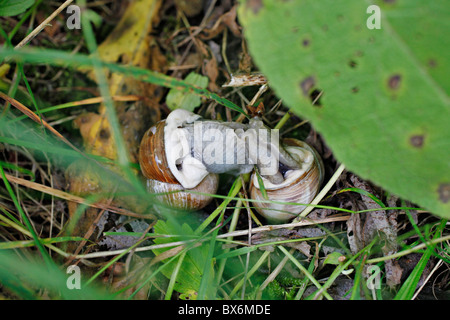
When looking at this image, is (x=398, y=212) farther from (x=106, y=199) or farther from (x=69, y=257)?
(x=69, y=257)

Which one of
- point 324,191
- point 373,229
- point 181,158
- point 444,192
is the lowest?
point 373,229

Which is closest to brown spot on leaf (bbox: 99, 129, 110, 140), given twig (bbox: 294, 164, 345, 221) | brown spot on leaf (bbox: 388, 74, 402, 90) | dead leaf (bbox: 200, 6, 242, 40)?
dead leaf (bbox: 200, 6, 242, 40)

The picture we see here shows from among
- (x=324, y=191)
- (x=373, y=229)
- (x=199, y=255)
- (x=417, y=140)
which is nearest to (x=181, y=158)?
(x=199, y=255)

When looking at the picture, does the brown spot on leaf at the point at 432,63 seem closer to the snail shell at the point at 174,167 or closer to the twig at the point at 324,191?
the twig at the point at 324,191

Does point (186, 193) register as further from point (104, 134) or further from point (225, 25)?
point (225, 25)

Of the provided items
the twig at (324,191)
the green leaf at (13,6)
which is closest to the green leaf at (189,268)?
the twig at (324,191)

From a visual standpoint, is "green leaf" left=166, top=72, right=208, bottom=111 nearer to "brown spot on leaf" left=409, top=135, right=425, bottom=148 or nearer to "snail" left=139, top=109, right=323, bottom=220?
"snail" left=139, top=109, right=323, bottom=220
